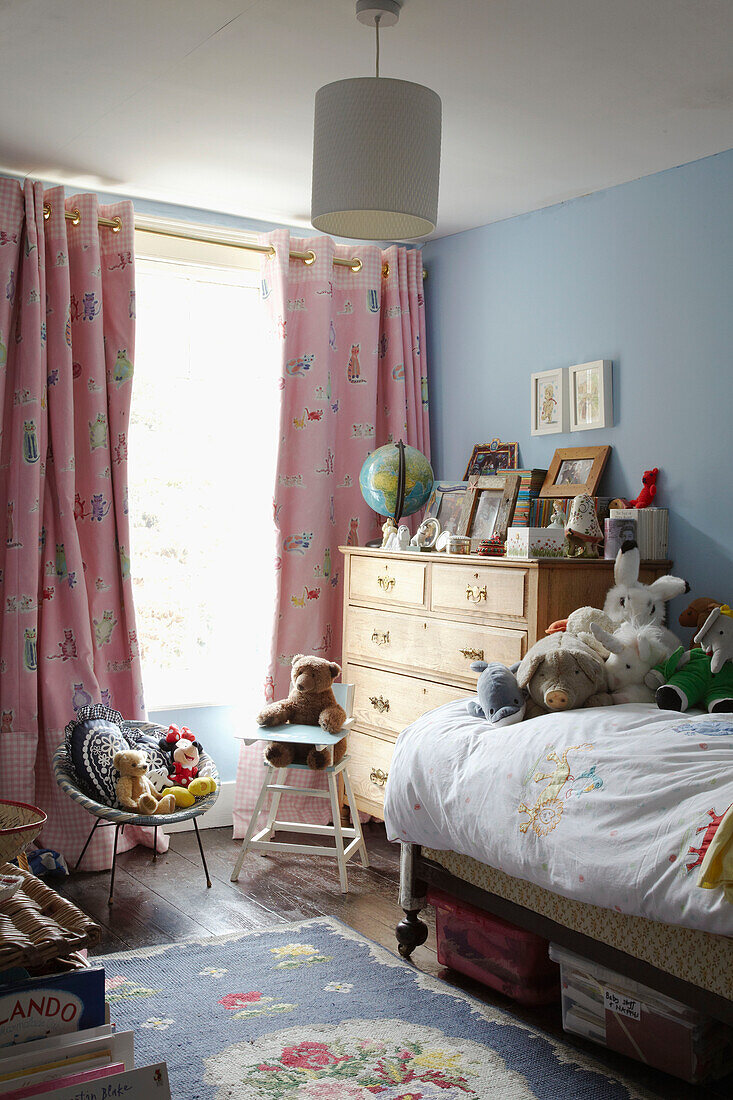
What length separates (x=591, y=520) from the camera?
336 centimetres

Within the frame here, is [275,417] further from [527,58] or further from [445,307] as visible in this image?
[527,58]

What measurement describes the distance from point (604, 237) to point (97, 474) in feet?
6.91

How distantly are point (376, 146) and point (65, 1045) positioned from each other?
200cm

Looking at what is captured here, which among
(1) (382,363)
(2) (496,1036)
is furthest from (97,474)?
(2) (496,1036)

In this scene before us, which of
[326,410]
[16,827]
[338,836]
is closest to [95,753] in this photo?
[338,836]

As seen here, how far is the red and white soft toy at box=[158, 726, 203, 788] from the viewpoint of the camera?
357cm

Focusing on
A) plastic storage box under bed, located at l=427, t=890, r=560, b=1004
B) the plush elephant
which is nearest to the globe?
the plush elephant

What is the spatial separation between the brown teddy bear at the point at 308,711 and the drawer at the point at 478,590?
495mm

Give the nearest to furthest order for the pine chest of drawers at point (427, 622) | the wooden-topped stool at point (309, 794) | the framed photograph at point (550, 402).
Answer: the pine chest of drawers at point (427, 622) → the wooden-topped stool at point (309, 794) → the framed photograph at point (550, 402)

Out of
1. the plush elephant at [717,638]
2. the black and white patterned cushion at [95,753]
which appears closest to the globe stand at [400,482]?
the black and white patterned cushion at [95,753]

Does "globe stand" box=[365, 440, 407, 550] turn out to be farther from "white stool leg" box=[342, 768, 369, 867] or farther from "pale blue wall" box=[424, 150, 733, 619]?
"white stool leg" box=[342, 768, 369, 867]

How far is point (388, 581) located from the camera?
384cm

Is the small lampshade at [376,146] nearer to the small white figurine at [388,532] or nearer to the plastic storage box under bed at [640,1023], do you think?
the small white figurine at [388,532]

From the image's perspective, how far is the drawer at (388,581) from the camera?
3.68 m
